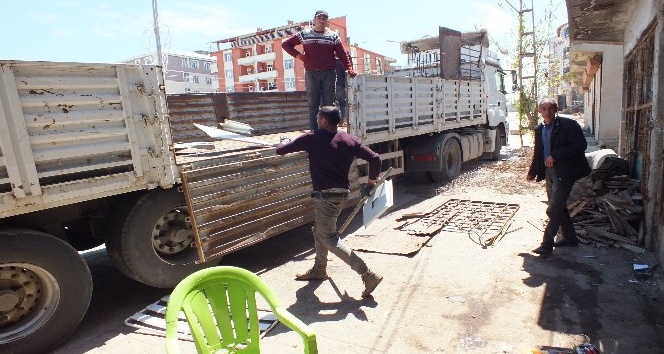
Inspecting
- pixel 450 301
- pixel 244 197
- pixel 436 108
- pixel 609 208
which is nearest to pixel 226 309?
pixel 450 301

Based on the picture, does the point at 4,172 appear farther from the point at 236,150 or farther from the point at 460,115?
the point at 460,115

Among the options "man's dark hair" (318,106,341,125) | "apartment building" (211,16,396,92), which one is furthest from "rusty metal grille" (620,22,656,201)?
"apartment building" (211,16,396,92)

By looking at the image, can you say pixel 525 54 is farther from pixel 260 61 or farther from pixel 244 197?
pixel 260 61

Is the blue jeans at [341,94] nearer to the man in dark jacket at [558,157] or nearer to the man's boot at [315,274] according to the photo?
the man in dark jacket at [558,157]

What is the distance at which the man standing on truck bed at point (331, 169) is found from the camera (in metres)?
3.79

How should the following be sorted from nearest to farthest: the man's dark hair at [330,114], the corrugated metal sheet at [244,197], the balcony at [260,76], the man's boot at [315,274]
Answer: the man's dark hair at [330,114] → the corrugated metal sheet at [244,197] → the man's boot at [315,274] → the balcony at [260,76]

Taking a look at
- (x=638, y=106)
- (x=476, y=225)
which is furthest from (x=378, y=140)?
(x=638, y=106)

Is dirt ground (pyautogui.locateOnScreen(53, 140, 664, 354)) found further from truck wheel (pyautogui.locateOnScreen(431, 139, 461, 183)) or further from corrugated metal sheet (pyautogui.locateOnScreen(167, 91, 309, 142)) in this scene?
truck wheel (pyautogui.locateOnScreen(431, 139, 461, 183))

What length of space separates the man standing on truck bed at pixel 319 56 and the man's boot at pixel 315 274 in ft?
8.18

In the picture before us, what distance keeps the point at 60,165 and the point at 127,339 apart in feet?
4.78

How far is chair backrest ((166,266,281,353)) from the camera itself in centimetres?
200

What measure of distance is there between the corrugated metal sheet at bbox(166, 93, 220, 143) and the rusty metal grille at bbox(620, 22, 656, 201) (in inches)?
237

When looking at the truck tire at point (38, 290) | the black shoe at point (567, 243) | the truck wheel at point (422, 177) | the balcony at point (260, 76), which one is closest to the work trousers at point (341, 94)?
the black shoe at point (567, 243)

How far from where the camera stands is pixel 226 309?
6.95ft
